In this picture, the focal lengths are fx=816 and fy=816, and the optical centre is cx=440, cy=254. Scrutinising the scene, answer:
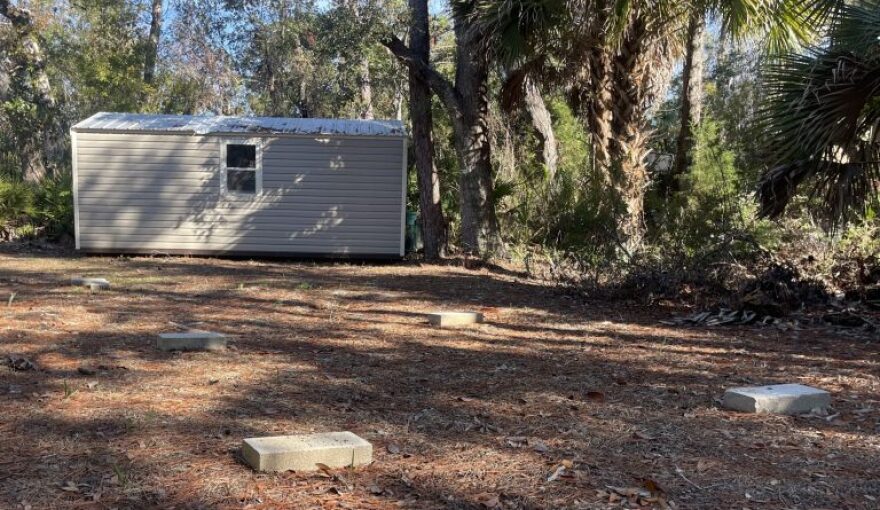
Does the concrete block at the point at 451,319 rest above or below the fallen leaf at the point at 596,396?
above

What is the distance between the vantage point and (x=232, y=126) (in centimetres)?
1469

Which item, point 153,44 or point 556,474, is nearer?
point 556,474

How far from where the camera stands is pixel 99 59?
23984 mm

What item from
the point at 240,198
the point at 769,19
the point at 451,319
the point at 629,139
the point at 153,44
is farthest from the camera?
the point at 153,44

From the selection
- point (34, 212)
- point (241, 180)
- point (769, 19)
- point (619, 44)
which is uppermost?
point (769, 19)

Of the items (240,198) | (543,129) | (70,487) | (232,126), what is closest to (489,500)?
(70,487)

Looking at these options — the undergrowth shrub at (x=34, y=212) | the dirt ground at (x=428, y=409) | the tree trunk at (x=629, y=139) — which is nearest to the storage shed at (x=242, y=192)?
the undergrowth shrub at (x=34, y=212)

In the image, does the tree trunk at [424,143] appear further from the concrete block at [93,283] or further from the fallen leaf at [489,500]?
the fallen leaf at [489,500]

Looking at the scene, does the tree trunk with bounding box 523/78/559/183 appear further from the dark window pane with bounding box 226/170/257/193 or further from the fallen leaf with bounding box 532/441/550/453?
the fallen leaf with bounding box 532/441/550/453

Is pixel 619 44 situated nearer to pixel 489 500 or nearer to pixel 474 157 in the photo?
pixel 474 157

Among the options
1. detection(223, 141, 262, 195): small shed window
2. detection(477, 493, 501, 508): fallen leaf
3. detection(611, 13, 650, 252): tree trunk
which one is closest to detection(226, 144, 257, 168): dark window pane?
detection(223, 141, 262, 195): small shed window

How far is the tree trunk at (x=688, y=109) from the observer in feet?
44.6

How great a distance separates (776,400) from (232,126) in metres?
11.8

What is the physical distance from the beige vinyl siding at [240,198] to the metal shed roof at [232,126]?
0.47ft
